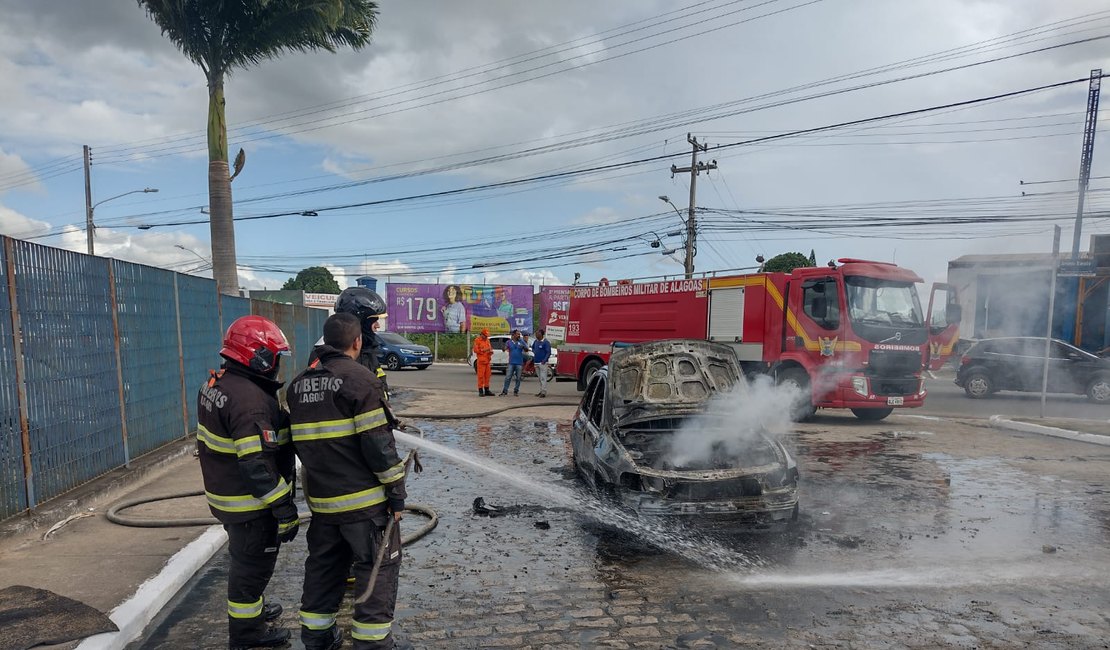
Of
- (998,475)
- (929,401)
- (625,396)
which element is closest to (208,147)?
(625,396)

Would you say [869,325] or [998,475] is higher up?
[869,325]

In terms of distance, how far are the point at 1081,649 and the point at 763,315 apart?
32.8 feet

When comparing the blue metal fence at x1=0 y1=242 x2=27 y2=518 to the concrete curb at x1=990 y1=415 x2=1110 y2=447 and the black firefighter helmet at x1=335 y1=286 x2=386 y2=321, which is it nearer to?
the black firefighter helmet at x1=335 y1=286 x2=386 y2=321

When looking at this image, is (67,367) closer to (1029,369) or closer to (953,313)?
(953,313)

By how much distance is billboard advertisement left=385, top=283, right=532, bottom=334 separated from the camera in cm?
3497

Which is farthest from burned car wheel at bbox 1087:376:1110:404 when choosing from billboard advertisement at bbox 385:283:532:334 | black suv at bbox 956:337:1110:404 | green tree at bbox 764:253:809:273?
green tree at bbox 764:253:809:273

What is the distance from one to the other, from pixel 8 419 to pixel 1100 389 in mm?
20578

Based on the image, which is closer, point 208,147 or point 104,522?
point 104,522

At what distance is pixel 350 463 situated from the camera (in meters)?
3.21

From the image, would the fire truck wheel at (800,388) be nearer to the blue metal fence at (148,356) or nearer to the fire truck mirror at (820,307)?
the fire truck mirror at (820,307)

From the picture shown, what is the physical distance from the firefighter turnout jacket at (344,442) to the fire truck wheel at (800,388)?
10.8m

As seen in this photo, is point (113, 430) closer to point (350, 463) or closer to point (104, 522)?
point (104, 522)

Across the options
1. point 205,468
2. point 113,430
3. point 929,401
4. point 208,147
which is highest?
point 208,147

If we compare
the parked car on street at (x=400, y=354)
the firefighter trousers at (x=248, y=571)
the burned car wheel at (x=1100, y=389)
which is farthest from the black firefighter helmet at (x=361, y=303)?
the parked car on street at (x=400, y=354)
